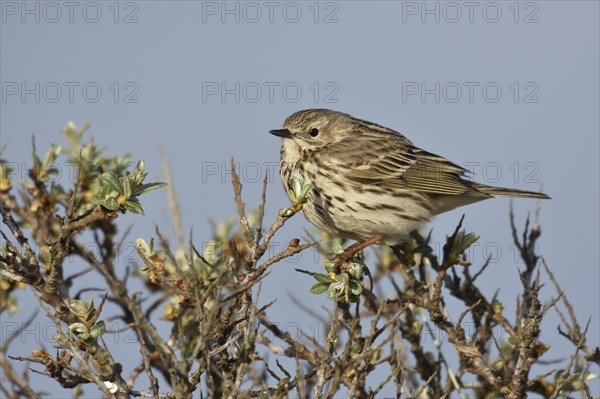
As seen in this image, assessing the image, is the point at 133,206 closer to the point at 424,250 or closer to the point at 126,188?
the point at 126,188

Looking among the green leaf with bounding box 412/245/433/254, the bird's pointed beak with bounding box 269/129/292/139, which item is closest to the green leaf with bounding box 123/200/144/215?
the green leaf with bounding box 412/245/433/254

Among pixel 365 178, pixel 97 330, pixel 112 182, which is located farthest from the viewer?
pixel 365 178

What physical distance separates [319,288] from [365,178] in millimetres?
2627

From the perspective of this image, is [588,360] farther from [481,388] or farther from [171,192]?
[171,192]

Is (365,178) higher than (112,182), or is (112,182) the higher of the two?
(112,182)

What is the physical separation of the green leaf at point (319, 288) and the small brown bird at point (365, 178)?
182 cm

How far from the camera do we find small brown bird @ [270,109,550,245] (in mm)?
7012

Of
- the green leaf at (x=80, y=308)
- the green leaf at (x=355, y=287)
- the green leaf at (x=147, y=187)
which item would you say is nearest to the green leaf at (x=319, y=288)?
the green leaf at (x=355, y=287)

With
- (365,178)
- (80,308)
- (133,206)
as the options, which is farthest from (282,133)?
(80,308)

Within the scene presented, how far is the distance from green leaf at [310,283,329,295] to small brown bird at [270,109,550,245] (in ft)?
5.97

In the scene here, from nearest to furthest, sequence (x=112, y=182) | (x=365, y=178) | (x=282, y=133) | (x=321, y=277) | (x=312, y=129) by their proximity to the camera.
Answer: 1. (x=112, y=182)
2. (x=321, y=277)
3. (x=365, y=178)
4. (x=282, y=133)
5. (x=312, y=129)

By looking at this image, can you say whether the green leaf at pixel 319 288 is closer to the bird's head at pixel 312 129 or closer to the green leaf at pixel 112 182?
A: the green leaf at pixel 112 182

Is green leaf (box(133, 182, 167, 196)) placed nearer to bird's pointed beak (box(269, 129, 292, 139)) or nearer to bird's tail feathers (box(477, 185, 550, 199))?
bird's pointed beak (box(269, 129, 292, 139))

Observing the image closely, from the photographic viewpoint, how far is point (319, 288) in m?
5.11
